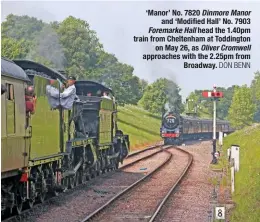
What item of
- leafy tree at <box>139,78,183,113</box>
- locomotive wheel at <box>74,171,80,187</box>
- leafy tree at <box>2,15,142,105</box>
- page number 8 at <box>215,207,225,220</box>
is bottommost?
locomotive wheel at <box>74,171,80,187</box>

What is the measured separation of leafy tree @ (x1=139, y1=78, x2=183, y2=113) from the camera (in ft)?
201

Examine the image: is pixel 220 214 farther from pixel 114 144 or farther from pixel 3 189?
pixel 114 144

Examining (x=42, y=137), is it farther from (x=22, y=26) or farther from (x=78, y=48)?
(x=22, y=26)

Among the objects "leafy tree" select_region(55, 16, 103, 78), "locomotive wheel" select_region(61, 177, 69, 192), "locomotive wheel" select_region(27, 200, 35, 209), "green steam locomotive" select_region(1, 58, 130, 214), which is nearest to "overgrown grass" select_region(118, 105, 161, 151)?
"leafy tree" select_region(55, 16, 103, 78)

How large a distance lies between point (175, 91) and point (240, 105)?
9015 mm

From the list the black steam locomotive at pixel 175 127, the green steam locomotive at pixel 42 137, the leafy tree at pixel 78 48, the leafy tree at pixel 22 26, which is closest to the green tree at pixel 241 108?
the black steam locomotive at pixel 175 127

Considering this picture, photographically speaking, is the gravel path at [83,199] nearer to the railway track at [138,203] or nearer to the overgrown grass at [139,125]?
the railway track at [138,203]

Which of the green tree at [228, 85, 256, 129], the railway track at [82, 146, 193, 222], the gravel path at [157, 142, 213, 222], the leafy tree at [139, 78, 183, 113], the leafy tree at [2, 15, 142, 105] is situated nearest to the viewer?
the railway track at [82, 146, 193, 222]

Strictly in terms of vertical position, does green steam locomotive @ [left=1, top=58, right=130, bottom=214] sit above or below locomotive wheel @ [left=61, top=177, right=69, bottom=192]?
above

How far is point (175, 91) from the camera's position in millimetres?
61625

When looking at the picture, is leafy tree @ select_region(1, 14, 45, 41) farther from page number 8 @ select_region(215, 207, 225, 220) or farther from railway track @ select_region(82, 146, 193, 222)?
page number 8 @ select_region(215, 207, 225, 220)

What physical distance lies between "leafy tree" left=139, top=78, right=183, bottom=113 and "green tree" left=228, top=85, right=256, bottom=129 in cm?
714

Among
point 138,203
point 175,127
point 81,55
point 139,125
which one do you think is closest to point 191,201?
point 138,203

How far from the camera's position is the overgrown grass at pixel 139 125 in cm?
6310
